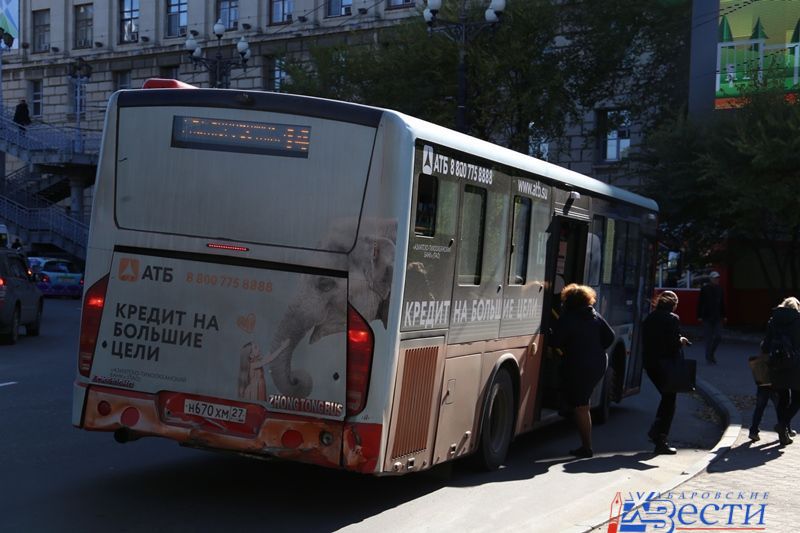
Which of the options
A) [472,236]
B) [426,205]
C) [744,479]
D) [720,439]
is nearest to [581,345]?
[744,479]

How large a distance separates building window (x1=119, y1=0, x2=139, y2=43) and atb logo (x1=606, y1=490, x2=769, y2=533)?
175 ft

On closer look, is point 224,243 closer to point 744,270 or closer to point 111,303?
point 111,303

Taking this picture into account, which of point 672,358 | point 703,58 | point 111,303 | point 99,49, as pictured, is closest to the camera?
point 111,303

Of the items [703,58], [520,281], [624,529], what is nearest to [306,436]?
[624,529]

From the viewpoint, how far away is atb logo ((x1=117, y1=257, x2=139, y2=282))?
7.96m

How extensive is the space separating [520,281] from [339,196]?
10.3 feet

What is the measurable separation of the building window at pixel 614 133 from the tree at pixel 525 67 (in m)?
1.41

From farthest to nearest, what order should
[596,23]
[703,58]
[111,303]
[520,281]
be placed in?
1. [596,23]
2. [703,58]
3. [520,281]
4. [111,303]

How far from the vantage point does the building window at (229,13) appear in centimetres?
5491

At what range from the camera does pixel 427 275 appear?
8062 mm

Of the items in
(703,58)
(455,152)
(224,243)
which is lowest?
(224,243)

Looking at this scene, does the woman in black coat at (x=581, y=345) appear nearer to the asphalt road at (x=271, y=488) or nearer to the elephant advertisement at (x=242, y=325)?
the asphalt road at (x=271, y=488)

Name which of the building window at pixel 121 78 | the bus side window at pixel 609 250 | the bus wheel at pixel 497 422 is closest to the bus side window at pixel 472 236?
the bus wheel at pixel 497 422

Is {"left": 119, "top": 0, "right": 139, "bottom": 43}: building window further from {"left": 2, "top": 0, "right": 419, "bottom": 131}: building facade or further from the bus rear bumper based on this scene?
the bus rear bumper
